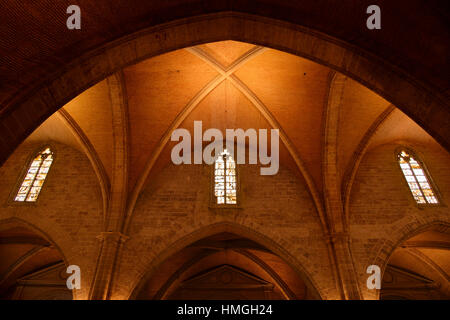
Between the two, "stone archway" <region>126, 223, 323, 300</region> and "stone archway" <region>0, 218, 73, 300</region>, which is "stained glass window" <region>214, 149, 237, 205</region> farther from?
"stone archway" <region>0, 218, 73, 300</region>

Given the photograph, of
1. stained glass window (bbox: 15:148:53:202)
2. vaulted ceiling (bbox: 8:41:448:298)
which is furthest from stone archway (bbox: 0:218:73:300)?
vaulted ceiling (bbox: 8:41:448:298)

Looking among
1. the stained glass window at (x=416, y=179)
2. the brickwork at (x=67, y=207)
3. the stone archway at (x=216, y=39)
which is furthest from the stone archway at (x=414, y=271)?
the brickwork at (x=67, y=207)

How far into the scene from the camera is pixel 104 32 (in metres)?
5.69

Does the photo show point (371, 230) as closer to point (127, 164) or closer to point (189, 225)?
point (189, 225)

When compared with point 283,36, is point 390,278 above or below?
below

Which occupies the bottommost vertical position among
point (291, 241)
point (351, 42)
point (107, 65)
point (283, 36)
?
point (291, 241)

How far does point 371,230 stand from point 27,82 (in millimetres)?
10743

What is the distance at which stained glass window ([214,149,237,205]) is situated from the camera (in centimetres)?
1207

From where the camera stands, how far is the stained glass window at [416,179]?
11.7 meters

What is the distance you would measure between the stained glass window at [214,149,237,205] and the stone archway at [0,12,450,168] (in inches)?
261

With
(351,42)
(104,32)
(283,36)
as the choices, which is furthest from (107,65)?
(351,42)

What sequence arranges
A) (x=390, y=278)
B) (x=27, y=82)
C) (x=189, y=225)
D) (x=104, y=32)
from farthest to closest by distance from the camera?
(x=390, y=278) < (x=189, y=225) < (x=104, y=32) < (x=27, y=82)

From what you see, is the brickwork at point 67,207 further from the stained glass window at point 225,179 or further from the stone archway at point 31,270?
the stained glass window at point 225,179

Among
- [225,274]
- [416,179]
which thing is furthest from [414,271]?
[225,274]
